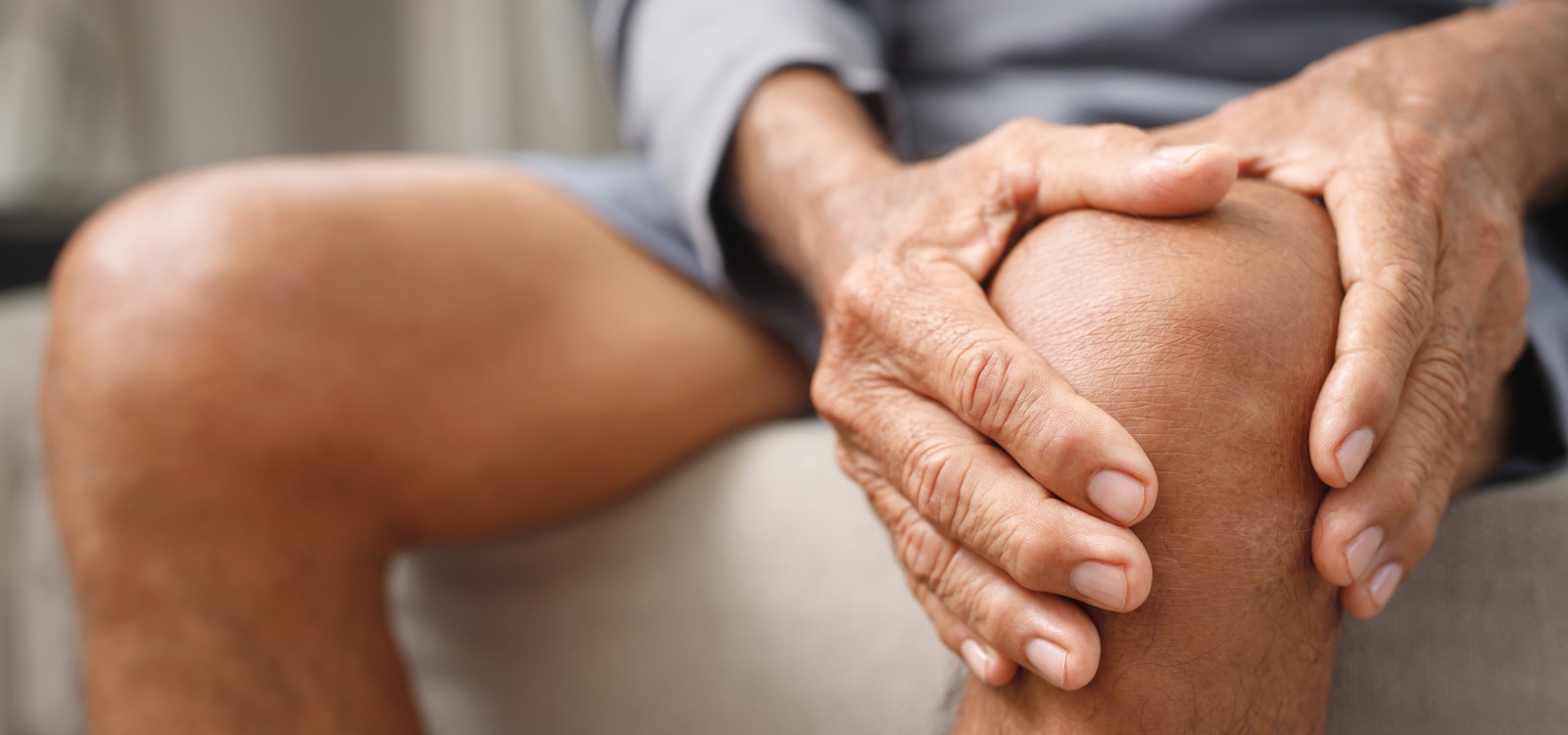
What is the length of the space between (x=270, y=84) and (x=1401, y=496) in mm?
2483

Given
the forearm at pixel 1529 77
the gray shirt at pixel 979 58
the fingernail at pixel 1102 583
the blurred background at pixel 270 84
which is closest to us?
the fingernail at pixel 1102 583

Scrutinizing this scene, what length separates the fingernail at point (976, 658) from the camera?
42 cm

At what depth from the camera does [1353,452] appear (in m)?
0.39

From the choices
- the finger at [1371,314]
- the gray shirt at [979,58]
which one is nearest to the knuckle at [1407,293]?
the finger at [1371,314]

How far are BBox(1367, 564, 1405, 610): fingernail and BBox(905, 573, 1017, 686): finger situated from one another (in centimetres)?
16

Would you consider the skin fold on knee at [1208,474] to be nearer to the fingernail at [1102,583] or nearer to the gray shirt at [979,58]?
the fingernail at [1102,583]

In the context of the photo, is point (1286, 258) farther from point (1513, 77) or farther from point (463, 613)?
point (463, 613)

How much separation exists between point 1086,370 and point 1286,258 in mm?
117

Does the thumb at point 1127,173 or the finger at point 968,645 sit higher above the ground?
the thumb at point 1127,173

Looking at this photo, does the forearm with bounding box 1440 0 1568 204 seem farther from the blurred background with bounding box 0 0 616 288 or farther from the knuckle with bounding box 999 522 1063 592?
the blurred background with bounding box 0 0 616 288

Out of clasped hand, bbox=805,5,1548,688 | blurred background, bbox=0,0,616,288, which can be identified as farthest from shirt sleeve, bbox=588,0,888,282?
blurred background, bbox=0,0,616,288

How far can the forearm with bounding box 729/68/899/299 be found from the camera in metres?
0.63

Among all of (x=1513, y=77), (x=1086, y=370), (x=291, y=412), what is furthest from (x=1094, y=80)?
(x=291, y=412)

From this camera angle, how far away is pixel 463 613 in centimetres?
70
